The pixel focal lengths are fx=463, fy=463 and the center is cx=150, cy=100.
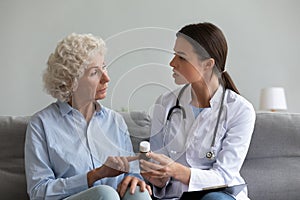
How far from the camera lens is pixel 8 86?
3.14 meters

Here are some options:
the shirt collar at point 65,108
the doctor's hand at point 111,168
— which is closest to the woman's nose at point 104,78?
the doctor's hand at point 111,168

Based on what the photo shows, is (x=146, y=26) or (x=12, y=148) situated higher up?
(x=146, y=26)

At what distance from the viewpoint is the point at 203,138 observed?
1.46m

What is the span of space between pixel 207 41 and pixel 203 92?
0.56 feet

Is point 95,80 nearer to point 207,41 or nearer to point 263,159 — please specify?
point 207,41

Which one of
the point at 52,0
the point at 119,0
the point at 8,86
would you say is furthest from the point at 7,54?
the point at 119,0

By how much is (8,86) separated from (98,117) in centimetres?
194

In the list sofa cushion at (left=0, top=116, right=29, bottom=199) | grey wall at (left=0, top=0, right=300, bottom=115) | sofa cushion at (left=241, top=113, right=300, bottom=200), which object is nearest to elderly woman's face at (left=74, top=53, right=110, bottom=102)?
sofa cushion at (left=0, top=116, right=29, bottom=199)

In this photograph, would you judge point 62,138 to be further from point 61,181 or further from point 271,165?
point 271,165

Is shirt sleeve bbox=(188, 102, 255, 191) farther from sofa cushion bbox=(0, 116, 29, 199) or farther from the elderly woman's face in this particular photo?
sofa cushion bbox=(0, 116, 29, 199)

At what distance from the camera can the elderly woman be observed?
4.35 feet

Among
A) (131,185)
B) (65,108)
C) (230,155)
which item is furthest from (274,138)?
(65,108)

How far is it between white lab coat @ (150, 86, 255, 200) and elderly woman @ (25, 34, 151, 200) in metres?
0.10

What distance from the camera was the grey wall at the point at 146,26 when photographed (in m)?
3.15
